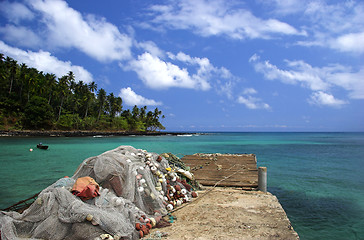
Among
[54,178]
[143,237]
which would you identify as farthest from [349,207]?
[54,178]

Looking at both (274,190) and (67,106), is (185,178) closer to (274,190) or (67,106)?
(274,190)

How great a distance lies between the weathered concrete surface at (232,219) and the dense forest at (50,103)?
207 ft

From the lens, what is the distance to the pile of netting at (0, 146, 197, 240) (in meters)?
3.47

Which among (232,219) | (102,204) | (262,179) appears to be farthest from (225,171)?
(102,204)

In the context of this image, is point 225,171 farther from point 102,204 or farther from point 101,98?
point 101,98

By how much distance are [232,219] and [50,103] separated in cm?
7411

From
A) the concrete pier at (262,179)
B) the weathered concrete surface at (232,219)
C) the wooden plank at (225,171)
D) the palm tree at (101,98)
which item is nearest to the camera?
the weathered concrete surface at (232,219)

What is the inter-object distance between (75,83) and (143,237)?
75.4m

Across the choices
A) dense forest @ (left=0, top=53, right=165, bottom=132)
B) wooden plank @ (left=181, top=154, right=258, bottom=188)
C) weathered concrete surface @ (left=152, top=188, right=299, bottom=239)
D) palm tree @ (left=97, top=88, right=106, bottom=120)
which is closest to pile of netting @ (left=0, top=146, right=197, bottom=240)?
weathered concrete surface @ (left=152, top=188, right=299, bottom=239)

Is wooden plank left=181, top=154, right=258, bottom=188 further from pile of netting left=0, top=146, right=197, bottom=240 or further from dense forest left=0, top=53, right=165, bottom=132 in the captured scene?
dense forest left=0, top=53, right=165, bottom=132

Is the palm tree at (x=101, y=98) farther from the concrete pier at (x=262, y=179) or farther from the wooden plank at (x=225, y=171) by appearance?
the concrete pier at (x=262, y=179)

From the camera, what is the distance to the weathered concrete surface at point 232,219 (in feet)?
13.0

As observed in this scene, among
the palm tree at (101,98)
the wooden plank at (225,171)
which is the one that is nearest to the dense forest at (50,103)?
the palm tree at (101,98)

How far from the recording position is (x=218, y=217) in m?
4.74
